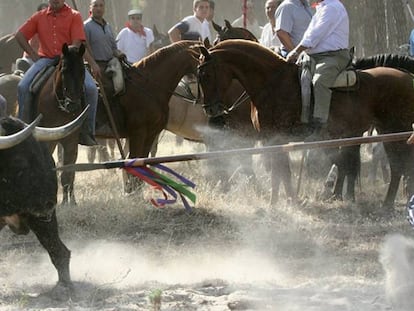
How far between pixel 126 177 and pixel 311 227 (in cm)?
283

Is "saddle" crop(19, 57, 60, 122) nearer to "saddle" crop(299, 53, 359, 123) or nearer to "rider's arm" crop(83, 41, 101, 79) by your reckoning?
"rider's arm" crop(83, 41, 101, 79)

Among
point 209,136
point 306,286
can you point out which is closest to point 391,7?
point 209,136

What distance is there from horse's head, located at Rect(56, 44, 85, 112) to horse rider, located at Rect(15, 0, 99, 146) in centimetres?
28

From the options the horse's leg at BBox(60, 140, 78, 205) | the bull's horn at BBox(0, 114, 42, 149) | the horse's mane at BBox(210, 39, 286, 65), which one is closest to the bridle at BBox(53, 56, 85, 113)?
the horse's leg at BBox(60, 140, 78, 205)

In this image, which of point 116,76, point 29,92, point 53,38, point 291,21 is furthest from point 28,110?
point 291,21

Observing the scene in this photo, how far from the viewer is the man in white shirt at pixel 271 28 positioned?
1384cm

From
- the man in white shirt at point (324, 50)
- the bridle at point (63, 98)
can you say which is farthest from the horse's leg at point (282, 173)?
the bridle at point (63, 98)

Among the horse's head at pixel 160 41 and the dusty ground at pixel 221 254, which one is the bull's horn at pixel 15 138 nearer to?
the dusty ground at pixel 221 254

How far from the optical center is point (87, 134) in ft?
37.9

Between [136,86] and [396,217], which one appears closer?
[396,217]

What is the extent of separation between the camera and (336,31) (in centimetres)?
1145

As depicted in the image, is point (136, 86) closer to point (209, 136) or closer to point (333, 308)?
point (209, 136)

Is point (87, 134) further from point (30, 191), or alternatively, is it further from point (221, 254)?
point (30, 191)

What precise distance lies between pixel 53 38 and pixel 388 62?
4070 millimetres
